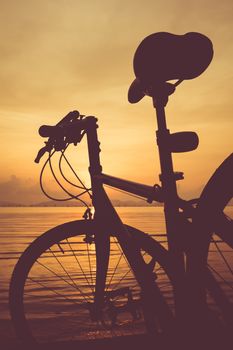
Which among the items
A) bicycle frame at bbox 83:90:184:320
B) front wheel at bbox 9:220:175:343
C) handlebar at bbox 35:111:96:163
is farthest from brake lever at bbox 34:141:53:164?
front wheel at bbox 9:220:175:343

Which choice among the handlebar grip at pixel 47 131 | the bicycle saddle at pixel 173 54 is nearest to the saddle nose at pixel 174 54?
the bicycle saddle at pixel 173 54

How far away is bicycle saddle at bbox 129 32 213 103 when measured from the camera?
2.07 metres

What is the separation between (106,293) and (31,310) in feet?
7.18

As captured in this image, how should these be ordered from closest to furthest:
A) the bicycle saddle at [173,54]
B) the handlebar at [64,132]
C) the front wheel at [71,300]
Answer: the bicycle saddle at [173,54] < the front wheel at [71,300] < the handlebar at [64,132]

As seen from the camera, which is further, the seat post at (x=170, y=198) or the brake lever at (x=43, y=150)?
the brake lever at (x=43, y=150)

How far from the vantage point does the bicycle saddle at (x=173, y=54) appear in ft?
6.79

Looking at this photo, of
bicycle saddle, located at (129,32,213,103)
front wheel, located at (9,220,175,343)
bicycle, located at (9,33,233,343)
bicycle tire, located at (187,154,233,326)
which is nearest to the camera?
bicycle tire, located at (187,154,233,326)

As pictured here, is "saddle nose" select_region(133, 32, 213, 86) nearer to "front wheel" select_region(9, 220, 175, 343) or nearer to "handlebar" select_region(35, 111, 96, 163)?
"handlebar" select_region(35, 111, 96, 163)

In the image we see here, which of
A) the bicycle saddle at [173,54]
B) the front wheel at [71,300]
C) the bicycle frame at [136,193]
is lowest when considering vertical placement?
the front wheel at [71,300]

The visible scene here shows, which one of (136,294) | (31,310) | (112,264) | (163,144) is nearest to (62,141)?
(163,144)

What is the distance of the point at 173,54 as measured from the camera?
2.07 m

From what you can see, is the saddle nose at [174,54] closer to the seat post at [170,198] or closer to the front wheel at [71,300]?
the seat post at [170,198]

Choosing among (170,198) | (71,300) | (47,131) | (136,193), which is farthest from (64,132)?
(71,300)

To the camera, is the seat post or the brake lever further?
the brake lever
